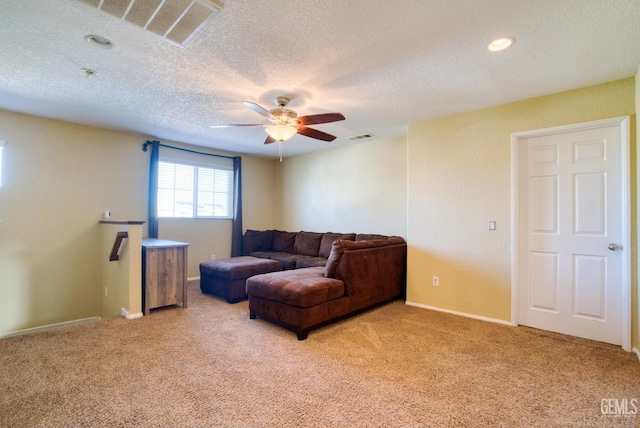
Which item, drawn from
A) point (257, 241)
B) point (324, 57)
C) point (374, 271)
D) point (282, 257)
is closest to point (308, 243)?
point (282, 257)

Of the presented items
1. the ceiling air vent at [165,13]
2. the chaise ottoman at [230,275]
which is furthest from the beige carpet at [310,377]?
the ceiling air vent at [165,13]

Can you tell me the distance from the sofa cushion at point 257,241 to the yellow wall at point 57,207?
193 cm

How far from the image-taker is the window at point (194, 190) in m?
5.36

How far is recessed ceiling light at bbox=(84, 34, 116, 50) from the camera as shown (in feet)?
7.48

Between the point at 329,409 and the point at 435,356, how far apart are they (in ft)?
3.88

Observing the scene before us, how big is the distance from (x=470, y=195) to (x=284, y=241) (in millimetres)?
3650

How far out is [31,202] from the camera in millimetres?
4070

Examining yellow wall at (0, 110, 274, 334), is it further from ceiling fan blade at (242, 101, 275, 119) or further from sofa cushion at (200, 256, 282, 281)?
ceiling fan blade at (242, 101, 275, 119)

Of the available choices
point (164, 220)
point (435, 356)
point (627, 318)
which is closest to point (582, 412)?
point (435, 356)

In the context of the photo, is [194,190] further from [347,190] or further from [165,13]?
[165,13]

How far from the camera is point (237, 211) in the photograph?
244 inches

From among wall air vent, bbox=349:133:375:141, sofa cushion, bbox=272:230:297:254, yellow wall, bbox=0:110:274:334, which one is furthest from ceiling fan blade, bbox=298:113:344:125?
yellow wall, bbox=0:110:274:334

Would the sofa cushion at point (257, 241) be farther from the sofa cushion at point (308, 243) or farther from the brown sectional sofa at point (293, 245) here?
the sofa cushion at point (308, 243)

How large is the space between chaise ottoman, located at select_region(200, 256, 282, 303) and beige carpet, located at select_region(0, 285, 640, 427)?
0.94 meters
